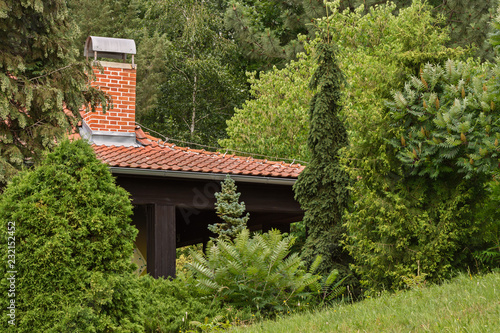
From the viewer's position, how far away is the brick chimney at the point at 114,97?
1181 centimetres

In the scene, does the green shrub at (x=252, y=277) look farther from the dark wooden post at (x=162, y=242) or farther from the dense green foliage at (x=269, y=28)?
the dense green foliage at (x=269, y=28)

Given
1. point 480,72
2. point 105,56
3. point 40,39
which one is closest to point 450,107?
point 480,72

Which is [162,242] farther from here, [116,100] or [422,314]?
[422,314]

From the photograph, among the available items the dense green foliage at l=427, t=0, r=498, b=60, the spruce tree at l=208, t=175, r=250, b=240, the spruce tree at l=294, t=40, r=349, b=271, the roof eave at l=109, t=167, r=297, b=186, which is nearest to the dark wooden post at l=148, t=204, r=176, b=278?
the roof eave at l=109, t=167, r=297, b=186

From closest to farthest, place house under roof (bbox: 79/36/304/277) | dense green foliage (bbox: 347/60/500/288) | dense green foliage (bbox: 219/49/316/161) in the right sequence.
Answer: dense green foliage (bbox: 347/60/500/288) < house under roof (bbox: 79/36/304/277) < dense green foliage (bbox: 219/49/316/161)

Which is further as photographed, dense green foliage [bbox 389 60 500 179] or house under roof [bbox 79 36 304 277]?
house under roof [bbox 79 36 304 277]

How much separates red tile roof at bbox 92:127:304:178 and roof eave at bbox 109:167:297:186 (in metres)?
0.06

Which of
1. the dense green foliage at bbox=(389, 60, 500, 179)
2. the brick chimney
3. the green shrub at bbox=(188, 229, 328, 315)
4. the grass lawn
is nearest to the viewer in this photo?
the grass lawn

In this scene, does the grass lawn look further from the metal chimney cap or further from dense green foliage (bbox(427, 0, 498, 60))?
dense green foliage (bbox(427, 0, 498, 60))

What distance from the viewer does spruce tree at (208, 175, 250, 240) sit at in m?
9.62

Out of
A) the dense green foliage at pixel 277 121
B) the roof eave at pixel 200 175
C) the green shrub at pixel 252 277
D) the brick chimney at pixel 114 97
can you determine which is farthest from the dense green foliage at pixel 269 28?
the green shrub at pixel 252 277

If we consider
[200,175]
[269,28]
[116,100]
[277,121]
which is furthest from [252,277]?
[269,28]

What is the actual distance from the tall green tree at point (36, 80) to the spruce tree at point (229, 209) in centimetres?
289

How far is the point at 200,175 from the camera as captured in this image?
997 centimetres
